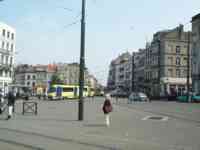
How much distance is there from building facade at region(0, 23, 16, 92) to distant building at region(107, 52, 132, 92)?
52.0 m

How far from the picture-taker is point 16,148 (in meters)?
9.25

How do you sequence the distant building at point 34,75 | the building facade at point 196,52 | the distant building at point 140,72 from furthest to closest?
Answer: the distant building at point 34,75 → the distant building at point 140,72 → the building facade at point 196,52

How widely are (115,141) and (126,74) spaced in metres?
126

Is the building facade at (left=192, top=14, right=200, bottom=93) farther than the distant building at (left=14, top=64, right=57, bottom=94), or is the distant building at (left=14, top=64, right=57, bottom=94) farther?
the distant building at (left=14, top=64, right=57, bottom=94)

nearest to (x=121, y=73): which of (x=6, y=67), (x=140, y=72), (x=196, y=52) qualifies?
(x=140, y=72)

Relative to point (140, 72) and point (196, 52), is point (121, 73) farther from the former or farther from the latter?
point (196, 52)

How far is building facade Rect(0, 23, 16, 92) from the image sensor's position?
8842 centimetres

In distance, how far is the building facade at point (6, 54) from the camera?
88.4 metres

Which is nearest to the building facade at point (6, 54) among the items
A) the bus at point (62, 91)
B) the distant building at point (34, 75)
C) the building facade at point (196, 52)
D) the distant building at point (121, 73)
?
the bus at point (62, 91)

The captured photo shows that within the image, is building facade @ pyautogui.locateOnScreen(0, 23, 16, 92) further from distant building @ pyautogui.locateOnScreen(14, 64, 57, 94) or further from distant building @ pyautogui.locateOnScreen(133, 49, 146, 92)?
distant building @ pyautogui.locateOnScreen(14, 64, 57, 94)

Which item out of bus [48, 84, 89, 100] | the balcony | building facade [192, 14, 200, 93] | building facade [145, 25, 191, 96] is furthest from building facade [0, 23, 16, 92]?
building facade [192, 14, 200, 93]

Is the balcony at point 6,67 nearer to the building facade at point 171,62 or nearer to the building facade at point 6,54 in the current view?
the building facade at point 6,54

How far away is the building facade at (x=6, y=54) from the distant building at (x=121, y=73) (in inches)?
2047

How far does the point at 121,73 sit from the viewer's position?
146625mm
